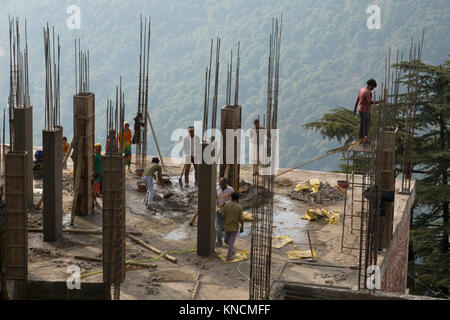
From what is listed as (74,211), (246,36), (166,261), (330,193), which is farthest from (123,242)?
(246,36)

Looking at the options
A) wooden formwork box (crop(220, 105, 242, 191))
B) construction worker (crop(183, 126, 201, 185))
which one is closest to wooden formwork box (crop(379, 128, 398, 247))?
wooden formwork box (crop(220, 105, 242, 191))

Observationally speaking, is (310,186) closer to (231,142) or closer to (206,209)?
(231,142)

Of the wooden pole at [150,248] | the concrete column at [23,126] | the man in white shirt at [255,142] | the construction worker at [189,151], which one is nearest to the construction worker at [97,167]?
the concrete column at [23,126]

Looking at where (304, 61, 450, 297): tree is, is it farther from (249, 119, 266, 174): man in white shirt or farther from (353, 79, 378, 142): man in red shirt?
(249, 119, 266, 174): man in white shirt

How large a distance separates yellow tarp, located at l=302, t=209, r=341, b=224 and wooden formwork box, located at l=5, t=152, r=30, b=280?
21.2ft

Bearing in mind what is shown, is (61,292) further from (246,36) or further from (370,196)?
(246,36)

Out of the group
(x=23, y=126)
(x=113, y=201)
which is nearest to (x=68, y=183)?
(x=23, y=126)

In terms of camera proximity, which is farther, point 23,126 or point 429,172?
point 429,172

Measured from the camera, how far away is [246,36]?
70.7 m

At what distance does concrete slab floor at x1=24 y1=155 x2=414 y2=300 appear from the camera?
36.8 feet

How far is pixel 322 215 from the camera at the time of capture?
1492 cm

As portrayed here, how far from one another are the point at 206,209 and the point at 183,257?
3.15 feet

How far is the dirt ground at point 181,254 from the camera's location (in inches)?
442
